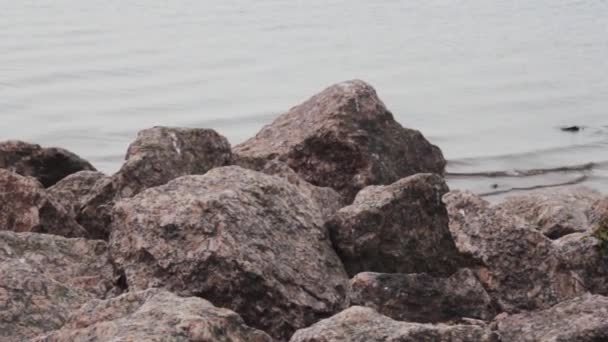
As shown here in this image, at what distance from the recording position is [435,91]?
940 inches

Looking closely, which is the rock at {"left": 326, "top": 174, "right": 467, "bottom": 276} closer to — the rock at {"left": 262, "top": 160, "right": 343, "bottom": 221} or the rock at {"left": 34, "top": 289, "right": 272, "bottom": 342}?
the rock at {"left": 262, "top": 160, "right": 343, "bottom": 221}

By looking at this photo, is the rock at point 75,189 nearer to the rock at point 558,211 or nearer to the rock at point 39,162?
the rock at point 39,162

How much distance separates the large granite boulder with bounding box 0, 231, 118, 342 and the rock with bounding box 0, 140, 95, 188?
2690 millimetres

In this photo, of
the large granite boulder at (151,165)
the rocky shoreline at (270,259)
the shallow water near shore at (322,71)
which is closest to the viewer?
the rocky shoreline at (270,259)

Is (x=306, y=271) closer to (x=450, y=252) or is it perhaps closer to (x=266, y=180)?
(x=266, y=180)

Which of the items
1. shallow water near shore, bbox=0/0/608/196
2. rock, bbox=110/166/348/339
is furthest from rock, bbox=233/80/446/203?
shallow water near shore, bbox=0/0/608/196

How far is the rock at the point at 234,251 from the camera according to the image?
7.34 metres

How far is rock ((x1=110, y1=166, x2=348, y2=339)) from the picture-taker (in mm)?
7344

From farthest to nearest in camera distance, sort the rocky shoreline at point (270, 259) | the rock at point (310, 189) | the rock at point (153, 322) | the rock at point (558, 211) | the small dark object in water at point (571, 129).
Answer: the small dark object in water at point (571, 129)
the rock at point (558, 211)
the rock at point (310, 189)
the rocky shoreline at point (270, 259)
the rock at point (153, 322)

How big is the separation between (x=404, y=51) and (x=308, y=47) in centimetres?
241

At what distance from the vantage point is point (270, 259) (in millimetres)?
7566

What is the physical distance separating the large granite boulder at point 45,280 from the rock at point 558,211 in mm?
4177

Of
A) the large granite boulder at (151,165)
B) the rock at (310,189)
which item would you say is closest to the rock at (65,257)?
the large granite boulder at (151,165)

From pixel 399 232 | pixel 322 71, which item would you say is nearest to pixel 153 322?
pixel 399 232
